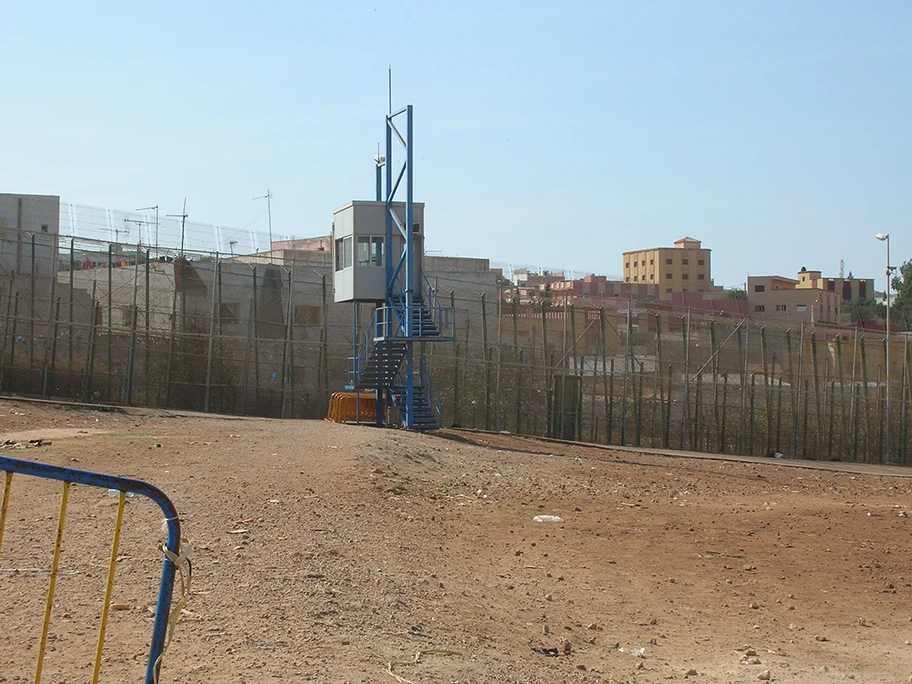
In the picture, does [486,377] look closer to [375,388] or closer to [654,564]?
[375,388]

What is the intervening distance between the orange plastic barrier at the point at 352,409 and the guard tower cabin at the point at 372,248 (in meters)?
2.90

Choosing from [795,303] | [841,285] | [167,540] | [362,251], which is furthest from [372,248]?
[841,285]

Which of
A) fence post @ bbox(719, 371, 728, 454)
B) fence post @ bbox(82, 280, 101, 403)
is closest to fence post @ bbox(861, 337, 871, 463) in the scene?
fence post @ bbox(719, 371, 728, 454)

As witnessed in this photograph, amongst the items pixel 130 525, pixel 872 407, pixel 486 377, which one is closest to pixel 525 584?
pixel 130 525

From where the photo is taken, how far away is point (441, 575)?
9398 millimetres

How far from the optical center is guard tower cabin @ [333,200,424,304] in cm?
2628

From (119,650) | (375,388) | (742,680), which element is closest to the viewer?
(119,650)

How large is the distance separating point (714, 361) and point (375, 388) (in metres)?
14.1

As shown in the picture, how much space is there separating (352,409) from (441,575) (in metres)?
18.8

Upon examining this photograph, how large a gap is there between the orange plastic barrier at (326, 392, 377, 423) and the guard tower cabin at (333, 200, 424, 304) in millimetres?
2900

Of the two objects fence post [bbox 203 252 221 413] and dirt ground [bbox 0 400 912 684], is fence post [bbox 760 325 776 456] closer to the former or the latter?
fence post [bbox 203 252 221 413]

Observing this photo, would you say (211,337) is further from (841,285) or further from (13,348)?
(841,285)

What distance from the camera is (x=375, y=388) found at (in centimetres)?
2684

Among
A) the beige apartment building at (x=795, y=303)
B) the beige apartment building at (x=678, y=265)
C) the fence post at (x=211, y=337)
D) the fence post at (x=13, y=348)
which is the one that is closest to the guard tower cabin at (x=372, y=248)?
the fence post at (x=211, y=337)
